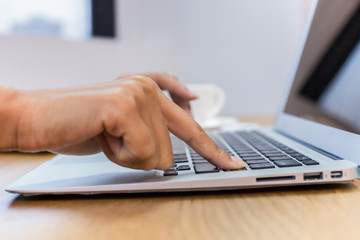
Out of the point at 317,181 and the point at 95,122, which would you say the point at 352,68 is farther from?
the point at 95,122

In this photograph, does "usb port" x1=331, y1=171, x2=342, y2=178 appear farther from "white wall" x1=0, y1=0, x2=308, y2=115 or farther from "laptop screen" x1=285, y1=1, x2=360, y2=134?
"white wall" x1=0, y1=0, x2=308, y2=115

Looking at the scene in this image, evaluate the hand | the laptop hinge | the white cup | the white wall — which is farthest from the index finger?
the white wall

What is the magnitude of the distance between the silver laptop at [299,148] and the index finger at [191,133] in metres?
0.02

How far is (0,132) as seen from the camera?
318mm

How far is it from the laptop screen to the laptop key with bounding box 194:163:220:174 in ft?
0.62

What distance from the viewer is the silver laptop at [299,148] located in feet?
1.14

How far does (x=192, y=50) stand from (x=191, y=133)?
977 mm

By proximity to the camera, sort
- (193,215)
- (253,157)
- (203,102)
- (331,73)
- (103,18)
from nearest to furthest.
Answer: (193,215) → (253,157) → (331,73) → (203,102) → (103,18)

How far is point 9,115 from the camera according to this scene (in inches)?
12.4

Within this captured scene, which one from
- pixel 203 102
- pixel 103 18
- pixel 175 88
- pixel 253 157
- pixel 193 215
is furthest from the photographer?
pixel 103 18

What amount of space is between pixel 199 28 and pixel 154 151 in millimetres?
1058

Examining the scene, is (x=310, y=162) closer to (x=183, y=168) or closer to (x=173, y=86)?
(x=183, y=168)

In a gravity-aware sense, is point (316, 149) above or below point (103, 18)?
below

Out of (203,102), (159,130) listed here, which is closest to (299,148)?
(159,130)
